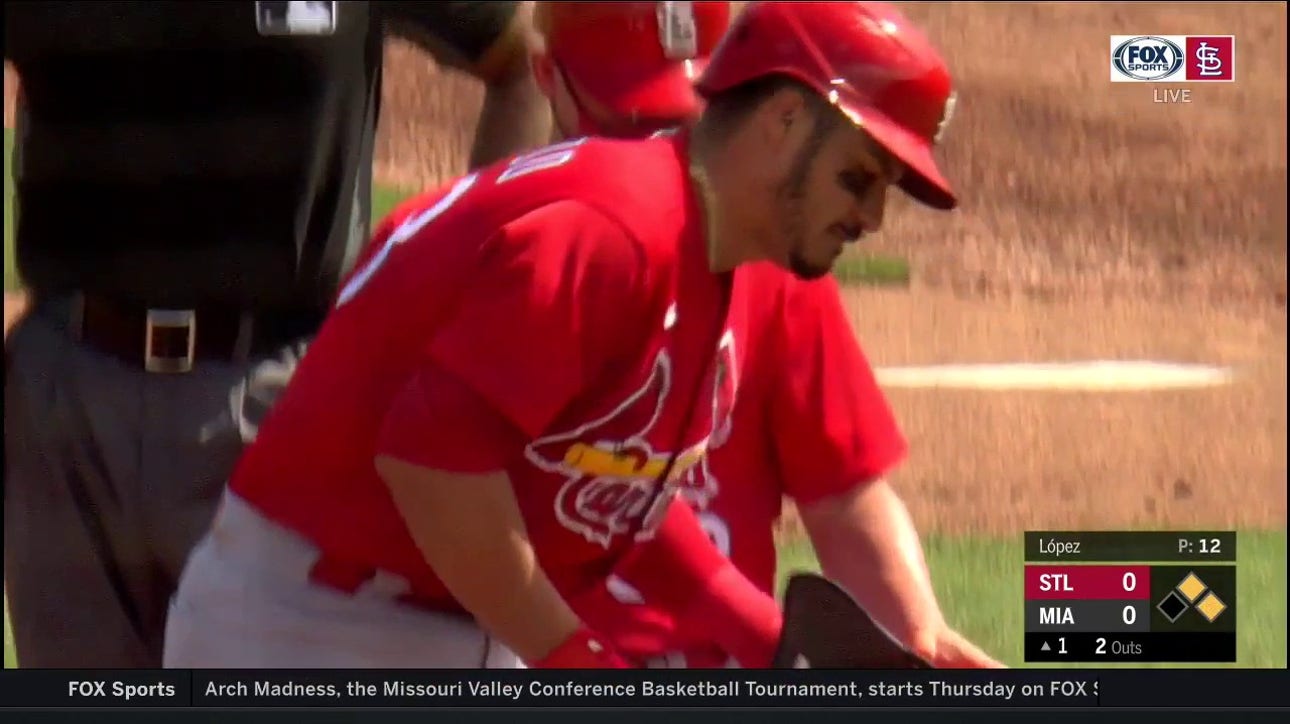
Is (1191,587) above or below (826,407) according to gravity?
below

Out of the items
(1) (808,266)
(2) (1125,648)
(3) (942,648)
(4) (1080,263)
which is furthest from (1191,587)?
(4) (1080,263)

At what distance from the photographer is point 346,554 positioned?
78.5 inches

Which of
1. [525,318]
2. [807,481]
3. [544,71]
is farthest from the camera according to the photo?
[544,71]

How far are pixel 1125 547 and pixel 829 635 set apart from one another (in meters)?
0.70

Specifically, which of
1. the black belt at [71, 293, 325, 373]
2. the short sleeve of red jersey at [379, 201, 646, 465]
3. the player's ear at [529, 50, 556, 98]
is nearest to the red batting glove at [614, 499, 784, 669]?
the short sleeve of red jersey at [379, 201, 646, 465]

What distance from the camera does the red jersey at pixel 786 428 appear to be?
7.13 feet

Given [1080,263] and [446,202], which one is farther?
[1080,263]

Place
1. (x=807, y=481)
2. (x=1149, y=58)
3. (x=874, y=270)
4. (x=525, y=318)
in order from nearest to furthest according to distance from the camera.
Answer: (x=525, y=318) < (x=807, y=481) < (x=1149, y=58) < (x=874, y=270)

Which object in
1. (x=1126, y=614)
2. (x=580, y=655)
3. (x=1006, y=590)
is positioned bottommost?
→ (x=1006, y=590)

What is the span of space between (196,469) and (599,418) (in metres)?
0.84

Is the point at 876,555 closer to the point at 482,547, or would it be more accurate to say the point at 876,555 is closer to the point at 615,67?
the point at 482,547

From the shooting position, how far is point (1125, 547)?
2.62m

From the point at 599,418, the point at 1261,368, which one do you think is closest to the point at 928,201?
the point at 599,418

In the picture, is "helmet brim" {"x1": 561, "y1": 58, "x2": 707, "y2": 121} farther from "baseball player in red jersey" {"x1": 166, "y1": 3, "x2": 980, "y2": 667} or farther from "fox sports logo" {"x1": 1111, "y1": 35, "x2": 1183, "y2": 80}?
"baseball player in red jersey" {"x1": 166, "y1": 3, "x2": 980, "y2": 667}
